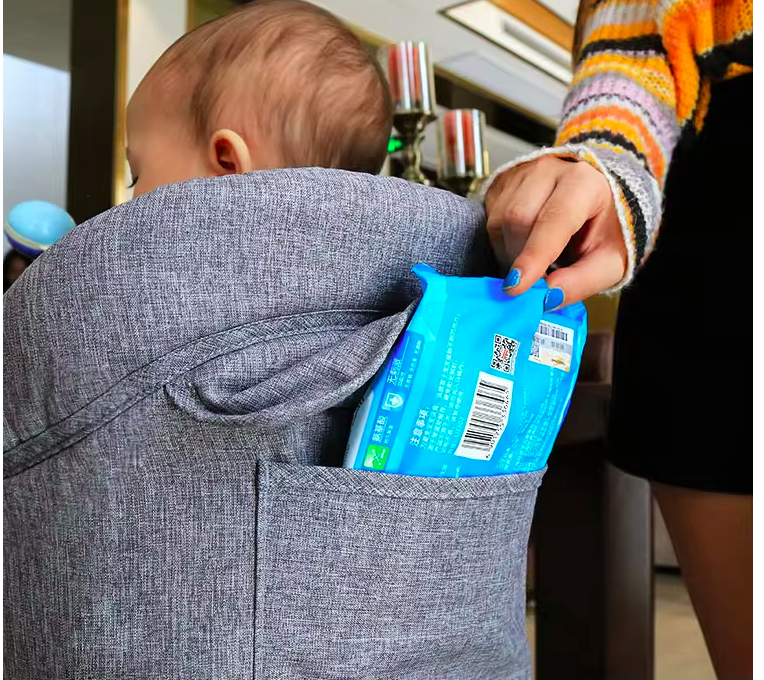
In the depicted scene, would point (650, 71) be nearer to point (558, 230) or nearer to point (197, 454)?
point (558, 230)

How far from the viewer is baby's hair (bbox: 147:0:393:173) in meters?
0.65

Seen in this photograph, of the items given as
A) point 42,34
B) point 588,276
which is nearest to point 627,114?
point 588,276

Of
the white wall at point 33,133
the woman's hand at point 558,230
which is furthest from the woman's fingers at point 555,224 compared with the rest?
the white wall at point 33,133

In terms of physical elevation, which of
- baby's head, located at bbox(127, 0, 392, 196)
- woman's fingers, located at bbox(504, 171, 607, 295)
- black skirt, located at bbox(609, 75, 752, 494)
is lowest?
black skirt, located at bbox(609, 75, 752, 494)

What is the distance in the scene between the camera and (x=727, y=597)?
71cm

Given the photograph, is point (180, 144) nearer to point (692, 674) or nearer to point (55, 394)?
point (55, 394)

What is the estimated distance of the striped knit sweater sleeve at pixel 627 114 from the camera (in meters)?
0.53

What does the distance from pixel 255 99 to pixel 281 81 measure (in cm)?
3

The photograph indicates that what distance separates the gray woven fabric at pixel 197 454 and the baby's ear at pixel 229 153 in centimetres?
21

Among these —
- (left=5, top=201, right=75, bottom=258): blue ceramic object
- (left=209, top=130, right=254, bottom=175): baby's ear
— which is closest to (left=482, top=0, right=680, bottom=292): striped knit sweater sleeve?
(left=209, top=130, right=254, bottom=175): baby's ear

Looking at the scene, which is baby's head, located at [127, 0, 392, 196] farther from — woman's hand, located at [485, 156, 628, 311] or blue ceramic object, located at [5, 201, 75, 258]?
woman's hand, located at [485, 156, 628, 311]

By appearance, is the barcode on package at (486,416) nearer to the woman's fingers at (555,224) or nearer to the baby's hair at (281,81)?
the woman's fingers at (555,224)

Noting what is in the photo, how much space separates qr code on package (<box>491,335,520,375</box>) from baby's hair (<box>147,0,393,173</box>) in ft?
0.99

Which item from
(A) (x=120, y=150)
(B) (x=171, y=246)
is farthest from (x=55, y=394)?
(A) (x=120, y=150)
